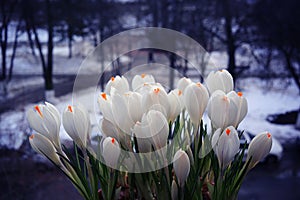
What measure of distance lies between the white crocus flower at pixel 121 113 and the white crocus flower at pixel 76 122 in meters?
0.03

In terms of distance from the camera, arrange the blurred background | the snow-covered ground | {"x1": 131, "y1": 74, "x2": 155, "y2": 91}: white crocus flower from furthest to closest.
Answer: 1. the snow-covered ground
2. the blurred background
3. {"x1": 131, "y1": 74, "x2": 155, "y2": 91}: white crocus flower

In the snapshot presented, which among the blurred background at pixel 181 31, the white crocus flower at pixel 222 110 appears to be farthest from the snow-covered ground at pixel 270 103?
the white crocus flower at pixel 222 110

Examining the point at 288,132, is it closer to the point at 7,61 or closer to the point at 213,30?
the point at 213,30

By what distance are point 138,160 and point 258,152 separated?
0.12 meters

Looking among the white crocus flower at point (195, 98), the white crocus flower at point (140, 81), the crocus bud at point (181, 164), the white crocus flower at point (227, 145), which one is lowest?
the crocus bud at point (181, 164)

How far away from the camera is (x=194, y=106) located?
0.33m

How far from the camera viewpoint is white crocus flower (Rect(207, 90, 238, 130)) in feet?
1.01

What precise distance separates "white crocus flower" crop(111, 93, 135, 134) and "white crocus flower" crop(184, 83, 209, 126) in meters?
0.06

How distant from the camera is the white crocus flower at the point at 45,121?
324mm

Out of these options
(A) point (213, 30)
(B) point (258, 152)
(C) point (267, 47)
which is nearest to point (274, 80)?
(C) point (267, 47)

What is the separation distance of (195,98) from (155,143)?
0.20 ft

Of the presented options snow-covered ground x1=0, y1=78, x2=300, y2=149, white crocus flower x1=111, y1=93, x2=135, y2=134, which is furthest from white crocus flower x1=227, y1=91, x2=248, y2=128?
snow-covered ground x1=0, y1=78, x2=300, y2=149

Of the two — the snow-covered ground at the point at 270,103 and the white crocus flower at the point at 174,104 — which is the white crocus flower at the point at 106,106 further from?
the snow-covered ground at the point at 270,103

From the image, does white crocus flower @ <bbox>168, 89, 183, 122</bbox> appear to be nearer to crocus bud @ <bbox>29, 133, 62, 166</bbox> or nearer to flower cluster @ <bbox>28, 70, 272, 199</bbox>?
flower cluster @ <bbox>28, 70, 272, 199</bbox>
